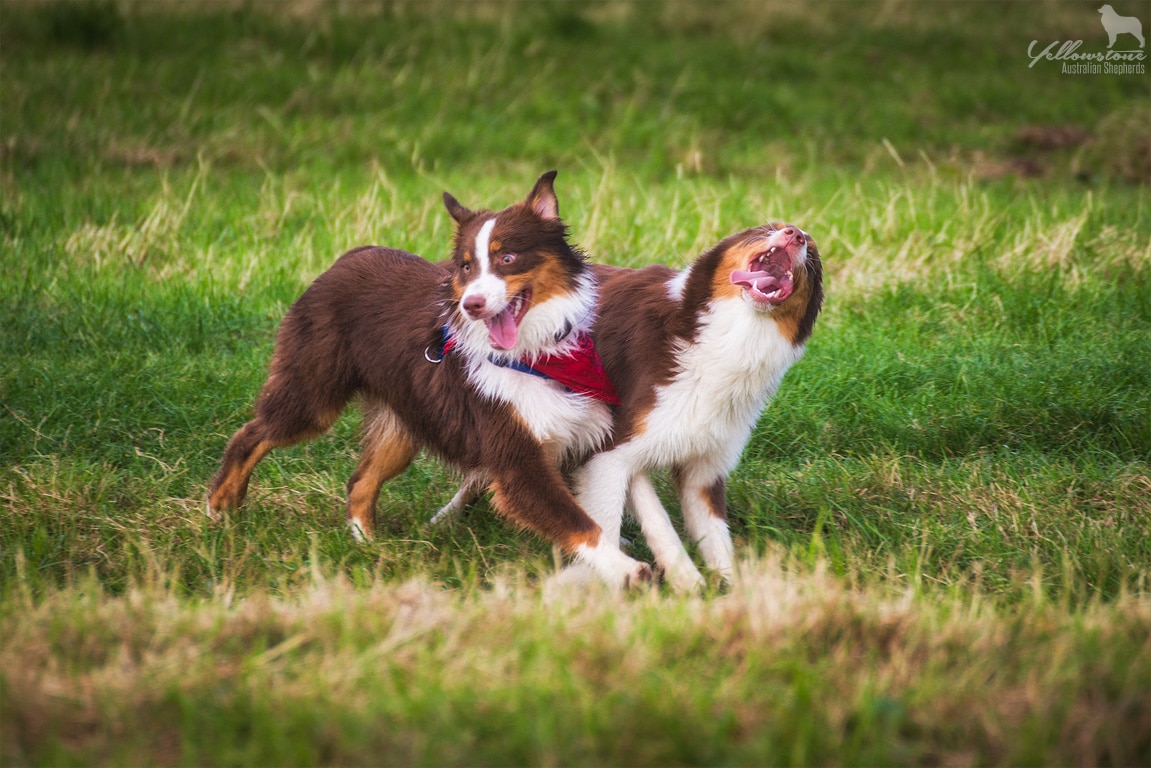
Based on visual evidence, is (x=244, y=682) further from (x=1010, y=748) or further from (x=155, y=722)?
(x=1010, y=748)

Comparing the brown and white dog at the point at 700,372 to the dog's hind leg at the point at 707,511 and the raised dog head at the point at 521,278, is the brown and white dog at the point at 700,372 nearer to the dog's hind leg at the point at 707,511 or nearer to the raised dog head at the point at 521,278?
the dog's hind leg at the point at 707,511

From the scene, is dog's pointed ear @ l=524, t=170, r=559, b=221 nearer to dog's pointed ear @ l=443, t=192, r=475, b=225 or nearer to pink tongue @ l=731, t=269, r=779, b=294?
dog's pointed ear @ l=443, t=192, r=475, b=225

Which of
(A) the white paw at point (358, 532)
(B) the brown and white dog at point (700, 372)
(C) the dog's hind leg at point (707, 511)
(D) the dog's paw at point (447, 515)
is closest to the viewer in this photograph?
(B) the brown and white dog at point (700, 372)

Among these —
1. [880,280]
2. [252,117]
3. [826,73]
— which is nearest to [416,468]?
[880,280]

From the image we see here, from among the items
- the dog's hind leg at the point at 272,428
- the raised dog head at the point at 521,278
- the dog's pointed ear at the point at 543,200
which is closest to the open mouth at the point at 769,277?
the raised dog head at the point at 521,278

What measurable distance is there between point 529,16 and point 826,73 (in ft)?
11.7

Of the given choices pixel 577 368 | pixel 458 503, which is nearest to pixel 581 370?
pixel 577 368

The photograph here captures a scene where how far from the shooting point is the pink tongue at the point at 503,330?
418cm

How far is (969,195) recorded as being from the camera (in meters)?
8.80

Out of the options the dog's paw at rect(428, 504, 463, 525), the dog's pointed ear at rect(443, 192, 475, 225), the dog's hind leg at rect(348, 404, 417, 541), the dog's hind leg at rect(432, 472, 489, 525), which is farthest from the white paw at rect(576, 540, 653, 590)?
the dog's pointed ear at rect(443, 192, 475, 225)

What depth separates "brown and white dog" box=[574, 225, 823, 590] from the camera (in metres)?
4.25

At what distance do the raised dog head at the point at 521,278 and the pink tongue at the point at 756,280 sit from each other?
1.86 ft

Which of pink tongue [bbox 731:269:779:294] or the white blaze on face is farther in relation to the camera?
pink tongue [bbox 731:269:779:294]

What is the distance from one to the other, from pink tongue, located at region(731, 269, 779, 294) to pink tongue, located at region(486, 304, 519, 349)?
2.66 ft
